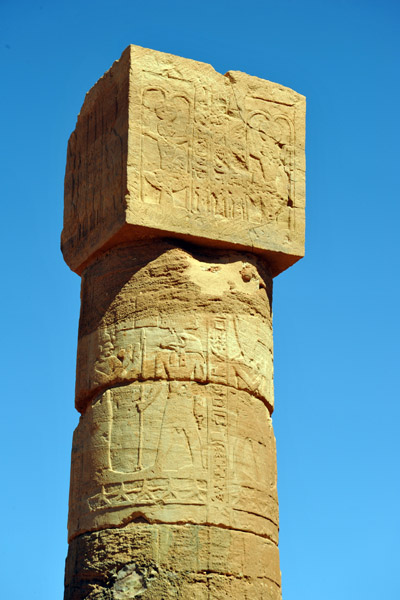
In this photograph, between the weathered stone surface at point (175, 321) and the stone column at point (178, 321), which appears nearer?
the stone column at point (178, 321)

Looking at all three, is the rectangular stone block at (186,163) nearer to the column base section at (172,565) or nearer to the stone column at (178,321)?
the stone column at (178,321)

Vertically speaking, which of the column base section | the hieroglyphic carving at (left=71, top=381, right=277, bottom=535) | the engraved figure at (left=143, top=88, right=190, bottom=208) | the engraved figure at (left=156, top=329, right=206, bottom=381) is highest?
the engraved figure at (left=143, top=88, right=190, bottom=208)

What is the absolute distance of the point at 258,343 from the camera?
30.0 feet

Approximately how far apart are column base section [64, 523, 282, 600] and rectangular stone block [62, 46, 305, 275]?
2.25 meters

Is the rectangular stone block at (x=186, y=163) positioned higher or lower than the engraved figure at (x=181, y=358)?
higher

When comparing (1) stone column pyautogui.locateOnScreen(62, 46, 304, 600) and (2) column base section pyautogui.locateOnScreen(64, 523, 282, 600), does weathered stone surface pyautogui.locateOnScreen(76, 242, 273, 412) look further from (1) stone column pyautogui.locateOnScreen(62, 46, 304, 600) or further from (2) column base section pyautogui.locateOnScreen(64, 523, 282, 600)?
(2) column base section pyautogui.locateOnScreen(64, 523, 282, 600)

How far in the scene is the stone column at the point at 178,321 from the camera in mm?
8305

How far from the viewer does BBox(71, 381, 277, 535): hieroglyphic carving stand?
27.3 ft

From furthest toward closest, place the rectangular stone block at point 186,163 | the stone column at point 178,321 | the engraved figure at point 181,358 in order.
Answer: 1. the rectangular stone block at point 186,163
2. the engraved figure at point 181,358
3. the stone column at point 178,321

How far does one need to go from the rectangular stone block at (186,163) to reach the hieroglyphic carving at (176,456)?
1.29m

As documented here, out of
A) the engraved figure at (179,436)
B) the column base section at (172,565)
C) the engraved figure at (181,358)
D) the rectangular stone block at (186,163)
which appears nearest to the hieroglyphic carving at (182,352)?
the engraved figure at (181,358)

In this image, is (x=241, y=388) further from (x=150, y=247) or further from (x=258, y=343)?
(x=150, y=247)

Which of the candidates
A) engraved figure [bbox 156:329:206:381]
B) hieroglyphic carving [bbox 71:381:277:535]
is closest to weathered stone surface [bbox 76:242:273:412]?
engraved figure [bbox 156:329:206:381]

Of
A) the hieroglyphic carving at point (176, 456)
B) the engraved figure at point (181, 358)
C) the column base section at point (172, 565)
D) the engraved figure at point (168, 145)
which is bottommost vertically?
the column base section at point (172, 565)
